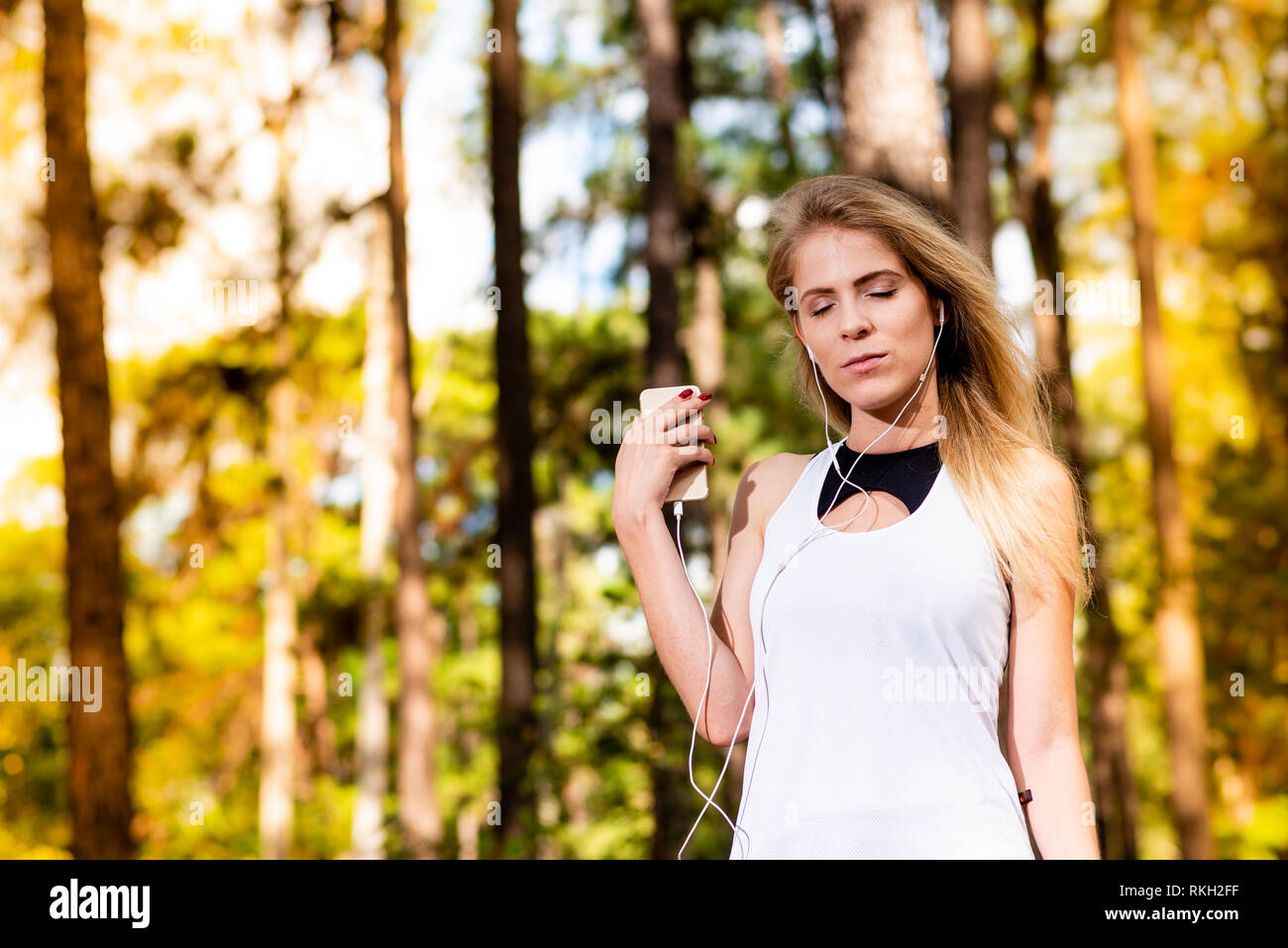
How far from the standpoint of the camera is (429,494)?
22.5 metres

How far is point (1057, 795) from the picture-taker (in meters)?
2.17

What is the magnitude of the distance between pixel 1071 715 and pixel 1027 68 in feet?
54.3

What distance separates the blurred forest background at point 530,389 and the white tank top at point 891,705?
3470 mm

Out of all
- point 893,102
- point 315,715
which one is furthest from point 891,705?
point 315,715

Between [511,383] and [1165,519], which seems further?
[1165,519]

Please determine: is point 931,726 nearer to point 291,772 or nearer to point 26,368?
point 26,368

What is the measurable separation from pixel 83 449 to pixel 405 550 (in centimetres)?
736

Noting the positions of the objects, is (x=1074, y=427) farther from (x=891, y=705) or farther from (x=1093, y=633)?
(x=891, y=705)

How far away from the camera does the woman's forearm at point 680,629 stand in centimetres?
233

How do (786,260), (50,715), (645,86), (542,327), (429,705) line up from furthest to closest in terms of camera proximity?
(542,327) → (50,715) → (429,705) → (645,86) → (786,260)

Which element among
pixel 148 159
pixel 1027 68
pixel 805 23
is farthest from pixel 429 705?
pixel 1027 68

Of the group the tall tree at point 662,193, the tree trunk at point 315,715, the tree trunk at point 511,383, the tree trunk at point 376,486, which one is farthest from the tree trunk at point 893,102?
the tree trunk at point 315,715

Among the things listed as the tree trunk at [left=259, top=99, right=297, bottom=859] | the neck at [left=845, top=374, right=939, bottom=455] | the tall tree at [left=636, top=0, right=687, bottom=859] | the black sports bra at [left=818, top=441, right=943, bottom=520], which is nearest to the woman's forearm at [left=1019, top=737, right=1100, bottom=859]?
the black sports bra at [left=818, top=441, right=943, bottom=520]

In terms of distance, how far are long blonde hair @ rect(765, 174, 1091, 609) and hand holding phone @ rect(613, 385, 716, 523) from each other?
0.37m
